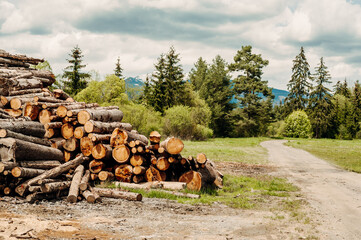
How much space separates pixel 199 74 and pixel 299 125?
26.4 metres

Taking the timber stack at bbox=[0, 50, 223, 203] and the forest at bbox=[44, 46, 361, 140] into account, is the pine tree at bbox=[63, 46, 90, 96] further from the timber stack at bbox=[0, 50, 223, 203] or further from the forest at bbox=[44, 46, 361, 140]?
the timber stack at bbox=[0, 50, 223, 203]

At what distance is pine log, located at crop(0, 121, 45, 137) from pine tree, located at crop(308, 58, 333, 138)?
7151cm

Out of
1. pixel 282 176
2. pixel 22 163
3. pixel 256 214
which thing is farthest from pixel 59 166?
pixel 282 176

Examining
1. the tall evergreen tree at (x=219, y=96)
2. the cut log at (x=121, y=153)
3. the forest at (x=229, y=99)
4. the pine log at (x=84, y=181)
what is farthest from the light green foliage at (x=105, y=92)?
the pine log at (x=84, y=181)

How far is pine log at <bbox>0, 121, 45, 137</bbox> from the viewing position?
1039cm

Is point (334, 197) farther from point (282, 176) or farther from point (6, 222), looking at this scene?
point (6, 222)

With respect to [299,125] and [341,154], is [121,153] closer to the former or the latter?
[341,154]

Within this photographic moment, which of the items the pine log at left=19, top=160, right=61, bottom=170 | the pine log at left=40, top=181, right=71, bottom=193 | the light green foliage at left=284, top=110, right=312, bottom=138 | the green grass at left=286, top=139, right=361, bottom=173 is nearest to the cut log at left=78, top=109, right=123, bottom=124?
the pine log at left=19, top=160, right=61, bottom=170

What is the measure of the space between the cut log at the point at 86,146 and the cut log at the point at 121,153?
936 millimetres

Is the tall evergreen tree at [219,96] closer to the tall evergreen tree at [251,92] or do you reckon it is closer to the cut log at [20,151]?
the tall evergreen tree at [251,92]

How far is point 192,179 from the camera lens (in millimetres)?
11906

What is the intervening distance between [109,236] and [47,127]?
6935 millimetres

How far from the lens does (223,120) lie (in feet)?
232

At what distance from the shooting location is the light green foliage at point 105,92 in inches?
1687
